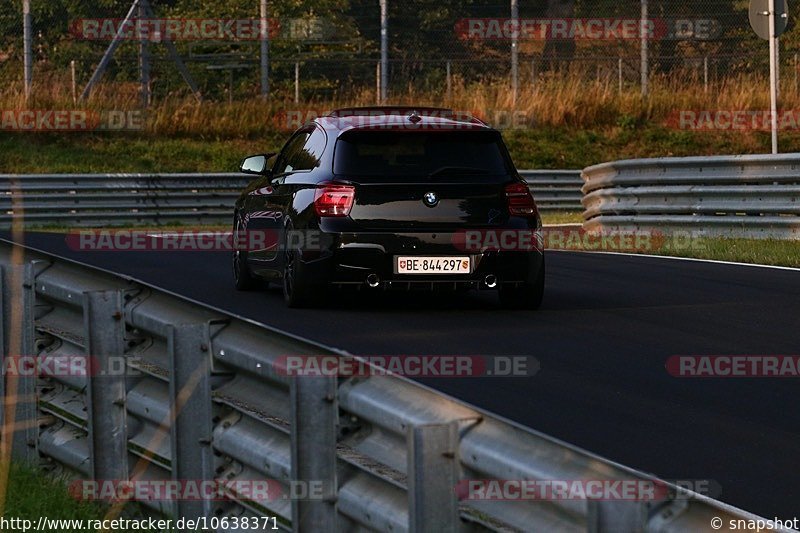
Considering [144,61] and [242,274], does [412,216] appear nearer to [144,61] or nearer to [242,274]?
[242,274]

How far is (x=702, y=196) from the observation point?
64.3ft

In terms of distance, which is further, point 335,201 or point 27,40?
point 27,40

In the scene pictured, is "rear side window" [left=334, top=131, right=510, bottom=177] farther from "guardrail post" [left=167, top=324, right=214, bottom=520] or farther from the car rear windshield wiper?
"guardrail post" [left=167, top=324, right=214, bottom=520]

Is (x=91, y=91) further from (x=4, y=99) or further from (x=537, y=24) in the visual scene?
(x=537, y=24)

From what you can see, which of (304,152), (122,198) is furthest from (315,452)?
(122,198)

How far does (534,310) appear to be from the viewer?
41.8 ft

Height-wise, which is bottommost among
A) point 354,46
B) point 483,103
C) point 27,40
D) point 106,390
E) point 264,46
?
point 106,390

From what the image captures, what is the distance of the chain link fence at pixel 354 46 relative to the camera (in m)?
35.9

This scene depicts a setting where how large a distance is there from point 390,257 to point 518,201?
3.52ft

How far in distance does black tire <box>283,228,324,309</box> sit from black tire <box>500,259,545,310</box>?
1.41m

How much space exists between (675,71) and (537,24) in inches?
319

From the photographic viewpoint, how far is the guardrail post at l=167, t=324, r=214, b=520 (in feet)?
17.2

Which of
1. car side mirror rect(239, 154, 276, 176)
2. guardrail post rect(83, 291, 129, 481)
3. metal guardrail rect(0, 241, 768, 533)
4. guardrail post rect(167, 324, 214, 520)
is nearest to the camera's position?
metal guardrail rect(0, 241, 768, 533)

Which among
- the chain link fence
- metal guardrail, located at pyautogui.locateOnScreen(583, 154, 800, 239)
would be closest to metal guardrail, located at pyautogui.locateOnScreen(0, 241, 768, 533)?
metal guardrail, located at pyautogui.locateOnScreen(583, 154, 800, 239)
